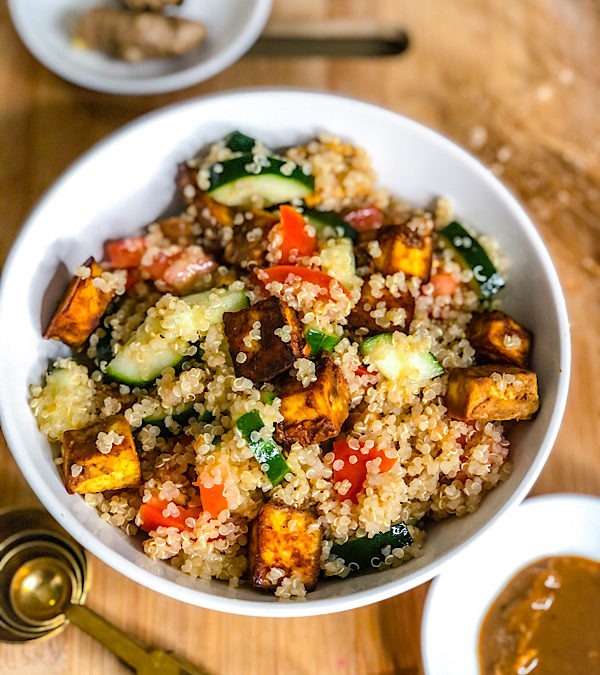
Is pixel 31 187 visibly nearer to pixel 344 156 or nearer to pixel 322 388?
pixel 344 156

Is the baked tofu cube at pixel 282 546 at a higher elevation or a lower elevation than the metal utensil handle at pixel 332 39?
lower

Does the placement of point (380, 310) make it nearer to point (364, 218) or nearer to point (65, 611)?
point (364, 218)

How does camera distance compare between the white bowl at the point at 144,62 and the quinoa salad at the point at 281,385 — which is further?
the white bowl at the point at 144,62

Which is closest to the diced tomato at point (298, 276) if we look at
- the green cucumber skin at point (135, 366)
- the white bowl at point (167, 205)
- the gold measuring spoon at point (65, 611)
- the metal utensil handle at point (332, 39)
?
the green cucumber skin at point (135, 366)

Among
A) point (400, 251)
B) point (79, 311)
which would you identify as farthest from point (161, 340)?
point (400, 251)

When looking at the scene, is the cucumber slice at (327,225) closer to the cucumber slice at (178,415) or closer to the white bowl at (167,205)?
the white bowl at (167,205)
